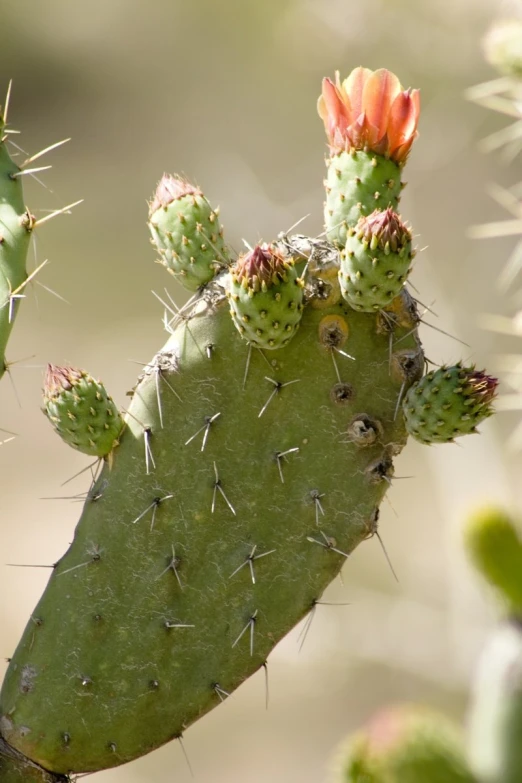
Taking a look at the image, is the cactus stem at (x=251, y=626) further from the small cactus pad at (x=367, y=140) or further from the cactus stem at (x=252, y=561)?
the small cactus pad at (x=367, y=140)

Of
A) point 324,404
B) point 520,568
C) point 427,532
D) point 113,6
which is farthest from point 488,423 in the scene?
point 113,6

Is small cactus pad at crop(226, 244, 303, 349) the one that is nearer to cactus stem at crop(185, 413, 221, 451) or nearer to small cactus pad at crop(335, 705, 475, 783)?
cactus stem at crop(185, 413, 221, 451)

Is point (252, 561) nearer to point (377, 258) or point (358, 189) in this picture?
point (377, 258)

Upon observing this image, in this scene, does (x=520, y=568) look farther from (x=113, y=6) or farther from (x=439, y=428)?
(x=113, y=6)

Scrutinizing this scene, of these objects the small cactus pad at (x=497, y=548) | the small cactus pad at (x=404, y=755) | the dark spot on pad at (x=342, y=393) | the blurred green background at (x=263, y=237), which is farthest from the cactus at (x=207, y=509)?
the blurred green background at (x=263, y=237)

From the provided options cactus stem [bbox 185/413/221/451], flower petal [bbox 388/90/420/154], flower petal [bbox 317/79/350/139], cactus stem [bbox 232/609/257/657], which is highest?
flower petal [bbox 317/79/350/139]

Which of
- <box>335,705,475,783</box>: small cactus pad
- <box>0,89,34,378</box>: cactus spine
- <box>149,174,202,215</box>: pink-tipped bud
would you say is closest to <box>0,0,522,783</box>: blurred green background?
<box>335,705,475,783</box>: small cactus pad
